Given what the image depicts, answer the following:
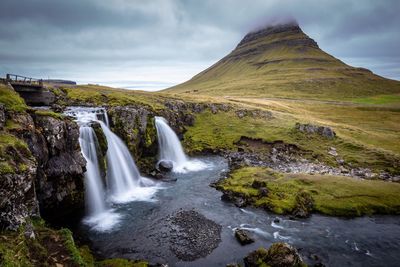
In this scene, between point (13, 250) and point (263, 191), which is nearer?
point (13, 250)

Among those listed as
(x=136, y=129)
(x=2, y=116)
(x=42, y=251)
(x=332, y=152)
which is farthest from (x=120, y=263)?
(x=332, y=152)

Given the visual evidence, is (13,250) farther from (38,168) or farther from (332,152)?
(332,152)

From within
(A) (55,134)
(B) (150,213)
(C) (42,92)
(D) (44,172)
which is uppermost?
(C) (42,92)

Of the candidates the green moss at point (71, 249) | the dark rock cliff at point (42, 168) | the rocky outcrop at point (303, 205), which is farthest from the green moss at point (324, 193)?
the green moss at point (71, 249)

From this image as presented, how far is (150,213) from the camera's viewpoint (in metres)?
35.2

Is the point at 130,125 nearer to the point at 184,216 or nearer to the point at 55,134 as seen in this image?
the point at 55,134

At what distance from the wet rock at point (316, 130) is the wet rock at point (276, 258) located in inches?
2137

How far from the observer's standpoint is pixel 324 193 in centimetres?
3906

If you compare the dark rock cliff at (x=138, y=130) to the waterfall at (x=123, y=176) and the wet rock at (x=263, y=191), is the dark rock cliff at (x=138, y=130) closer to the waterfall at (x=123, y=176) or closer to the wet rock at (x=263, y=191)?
the waterfall at (x=123, y=176)

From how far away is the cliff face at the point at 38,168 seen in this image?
20641 millimetres

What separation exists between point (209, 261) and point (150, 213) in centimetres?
1234

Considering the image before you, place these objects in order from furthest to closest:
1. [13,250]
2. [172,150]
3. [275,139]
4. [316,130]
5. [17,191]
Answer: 1. [316,130]
2. [275,139]
3. [172,150]
4. [17,191]
5. [13,250]

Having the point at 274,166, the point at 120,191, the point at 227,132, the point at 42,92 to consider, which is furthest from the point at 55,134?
the point at 227,132

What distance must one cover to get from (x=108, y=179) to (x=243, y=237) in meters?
22.8
